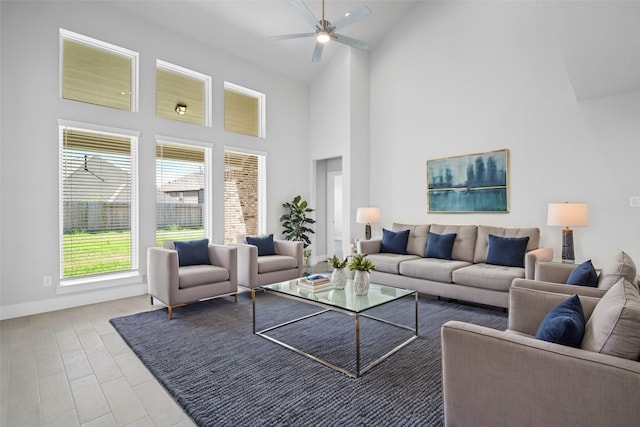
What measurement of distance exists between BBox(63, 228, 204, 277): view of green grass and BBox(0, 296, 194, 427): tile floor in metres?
0.89

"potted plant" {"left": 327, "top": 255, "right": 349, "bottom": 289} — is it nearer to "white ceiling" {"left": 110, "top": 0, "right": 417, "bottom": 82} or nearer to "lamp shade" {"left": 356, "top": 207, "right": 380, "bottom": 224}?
"lamp shade" {"left": 356, "top": 207, "right": 380, "bottom": 224}

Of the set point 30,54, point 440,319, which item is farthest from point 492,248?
point 30,54

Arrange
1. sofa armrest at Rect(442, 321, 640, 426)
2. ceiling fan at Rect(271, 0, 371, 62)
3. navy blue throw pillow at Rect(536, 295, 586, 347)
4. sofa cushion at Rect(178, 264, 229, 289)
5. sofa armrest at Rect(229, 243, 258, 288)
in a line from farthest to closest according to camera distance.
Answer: sofa armrest at Rect(229, 243, 258, 288) → sofa cushion at Rect(178, 264, 229, 289) → ceiling fan at Rect(271, 0, 371, 62) → navy blue throw pillow at Rect(536, 295, 586, 347) → sofa armrest at Rect(442, 321, 640, 426)

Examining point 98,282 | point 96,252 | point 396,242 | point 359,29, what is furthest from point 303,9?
point 98,282

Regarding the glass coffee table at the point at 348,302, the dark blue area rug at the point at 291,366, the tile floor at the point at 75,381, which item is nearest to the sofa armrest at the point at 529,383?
the dark blue area rug at the point at 291,366

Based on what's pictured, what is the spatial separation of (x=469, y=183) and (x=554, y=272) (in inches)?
95.5

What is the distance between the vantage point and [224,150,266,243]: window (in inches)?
234

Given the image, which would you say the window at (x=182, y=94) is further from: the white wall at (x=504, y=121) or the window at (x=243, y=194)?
the white wall at (x=504, y=121)

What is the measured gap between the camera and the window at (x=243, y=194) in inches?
234

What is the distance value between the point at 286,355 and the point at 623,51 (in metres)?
4.05

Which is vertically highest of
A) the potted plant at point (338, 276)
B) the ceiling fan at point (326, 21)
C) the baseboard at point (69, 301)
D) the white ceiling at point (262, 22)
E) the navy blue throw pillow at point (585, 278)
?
the white ceiling at point (262, 22)

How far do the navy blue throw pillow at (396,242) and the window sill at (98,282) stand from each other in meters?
3.58

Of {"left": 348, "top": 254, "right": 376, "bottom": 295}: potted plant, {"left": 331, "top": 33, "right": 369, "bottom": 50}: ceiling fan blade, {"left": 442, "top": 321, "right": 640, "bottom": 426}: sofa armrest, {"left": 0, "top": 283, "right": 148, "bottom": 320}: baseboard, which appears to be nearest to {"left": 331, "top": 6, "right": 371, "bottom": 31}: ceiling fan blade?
{"left": 331, "top": 33, "right": 369, "bottom": 50}: ceiling fan blade

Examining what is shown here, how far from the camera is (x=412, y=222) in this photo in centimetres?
587
